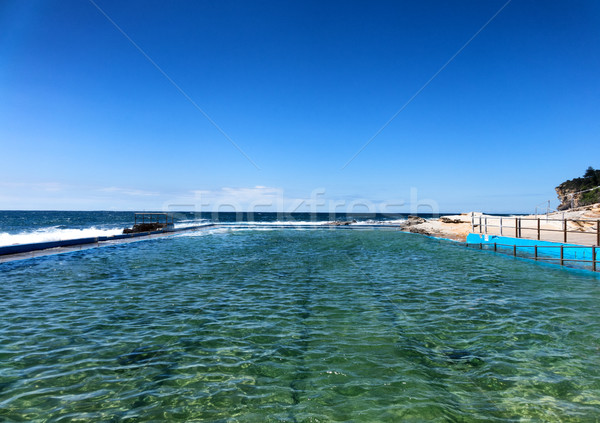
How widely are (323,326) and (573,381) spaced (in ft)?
14.7

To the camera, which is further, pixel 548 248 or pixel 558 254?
pixel 548 248

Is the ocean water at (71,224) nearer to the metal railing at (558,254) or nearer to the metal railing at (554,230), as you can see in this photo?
the metal railing at (558,254)

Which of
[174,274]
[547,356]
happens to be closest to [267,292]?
[174,274]

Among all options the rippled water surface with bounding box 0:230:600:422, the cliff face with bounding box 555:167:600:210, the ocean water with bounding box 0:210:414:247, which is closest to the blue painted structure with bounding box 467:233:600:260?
the rippled water surface with bounding box 0:230:600:422

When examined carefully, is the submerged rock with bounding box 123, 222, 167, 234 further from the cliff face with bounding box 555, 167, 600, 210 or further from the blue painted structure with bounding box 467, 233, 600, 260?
the cliff face with bounding box 555, 167, 600, 210

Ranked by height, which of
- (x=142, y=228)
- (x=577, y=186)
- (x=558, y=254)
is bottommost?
(x=558, y=254)

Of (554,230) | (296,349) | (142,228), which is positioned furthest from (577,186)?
(296,349)

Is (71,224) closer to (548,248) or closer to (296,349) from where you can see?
(296,349)

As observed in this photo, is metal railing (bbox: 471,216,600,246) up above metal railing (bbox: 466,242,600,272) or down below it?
above

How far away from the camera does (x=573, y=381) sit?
16.7 feet

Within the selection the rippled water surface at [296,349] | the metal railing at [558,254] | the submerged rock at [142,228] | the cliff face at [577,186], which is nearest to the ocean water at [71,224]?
the submerged rock at [142,228]

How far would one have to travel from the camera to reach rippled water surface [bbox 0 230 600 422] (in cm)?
439

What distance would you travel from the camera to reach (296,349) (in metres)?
6.26

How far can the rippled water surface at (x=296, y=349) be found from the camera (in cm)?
439
